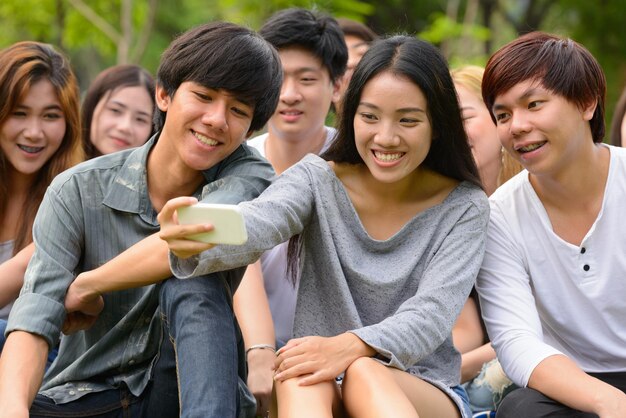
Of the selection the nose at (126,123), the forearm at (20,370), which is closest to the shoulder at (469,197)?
the forearm at (20,370)

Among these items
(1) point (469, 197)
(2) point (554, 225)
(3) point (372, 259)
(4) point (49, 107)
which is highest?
(4) point (49, 107)

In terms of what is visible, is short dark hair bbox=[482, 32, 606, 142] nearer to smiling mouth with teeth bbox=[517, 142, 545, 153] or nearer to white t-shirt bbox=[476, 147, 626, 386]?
smiling mouth with teeth bbox=[517, 142, 545, 153]

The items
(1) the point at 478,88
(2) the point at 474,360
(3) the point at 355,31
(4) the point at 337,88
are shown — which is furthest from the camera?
(3) the point at 355,31

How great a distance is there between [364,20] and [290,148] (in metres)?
5.21

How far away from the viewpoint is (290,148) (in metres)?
4.34

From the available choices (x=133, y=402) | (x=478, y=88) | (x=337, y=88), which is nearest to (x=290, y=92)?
(x=337, y=88)

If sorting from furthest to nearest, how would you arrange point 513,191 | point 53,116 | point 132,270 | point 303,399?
point 53,116, point 513,191, point 132,270, point 303,399

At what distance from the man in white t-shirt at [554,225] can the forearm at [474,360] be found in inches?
19.5

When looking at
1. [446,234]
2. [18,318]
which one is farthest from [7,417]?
[446,234]

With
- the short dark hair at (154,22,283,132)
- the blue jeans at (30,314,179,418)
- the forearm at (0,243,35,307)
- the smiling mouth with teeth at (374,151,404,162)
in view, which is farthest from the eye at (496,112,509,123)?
the forearm at (0,243,35,307)

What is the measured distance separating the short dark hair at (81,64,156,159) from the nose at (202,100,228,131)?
199 cm

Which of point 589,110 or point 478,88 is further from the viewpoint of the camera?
point 478,88

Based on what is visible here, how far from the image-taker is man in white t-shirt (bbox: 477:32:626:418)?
3037 millimetres

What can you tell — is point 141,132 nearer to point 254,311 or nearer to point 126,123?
point 126,123
